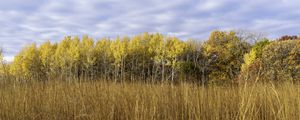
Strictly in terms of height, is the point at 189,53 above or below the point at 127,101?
above

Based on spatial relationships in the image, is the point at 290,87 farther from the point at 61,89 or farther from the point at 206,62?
the point at 206,62

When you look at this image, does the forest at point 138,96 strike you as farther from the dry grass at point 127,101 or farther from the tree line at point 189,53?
the tree line at point 189,53

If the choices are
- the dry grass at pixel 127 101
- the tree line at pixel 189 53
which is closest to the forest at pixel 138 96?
the dry grass at pixel 127 101

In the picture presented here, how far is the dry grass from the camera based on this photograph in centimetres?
350

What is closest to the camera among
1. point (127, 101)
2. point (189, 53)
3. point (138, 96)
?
point (138, 96)

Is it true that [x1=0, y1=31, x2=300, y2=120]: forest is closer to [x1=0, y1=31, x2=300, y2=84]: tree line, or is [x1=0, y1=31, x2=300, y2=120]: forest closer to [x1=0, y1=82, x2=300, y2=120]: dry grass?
[x1=0, y1=82, x2=300, y2=120]: dry grass

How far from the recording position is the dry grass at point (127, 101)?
138 inches

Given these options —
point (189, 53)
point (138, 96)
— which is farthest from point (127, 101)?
point (189, 53)

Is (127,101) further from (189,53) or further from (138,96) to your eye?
(189,53)

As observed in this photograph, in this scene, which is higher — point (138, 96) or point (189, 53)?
point (189, 53)

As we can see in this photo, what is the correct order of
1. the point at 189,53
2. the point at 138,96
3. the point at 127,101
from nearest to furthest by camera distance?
the point at 138,96 → the point at 127,101 → the point at 189,53

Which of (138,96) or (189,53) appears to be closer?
(138,96)

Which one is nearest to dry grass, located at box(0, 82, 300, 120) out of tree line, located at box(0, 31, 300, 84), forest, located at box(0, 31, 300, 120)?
forest, located at box(0, 31, 300, 120)

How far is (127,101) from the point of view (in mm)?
3824
